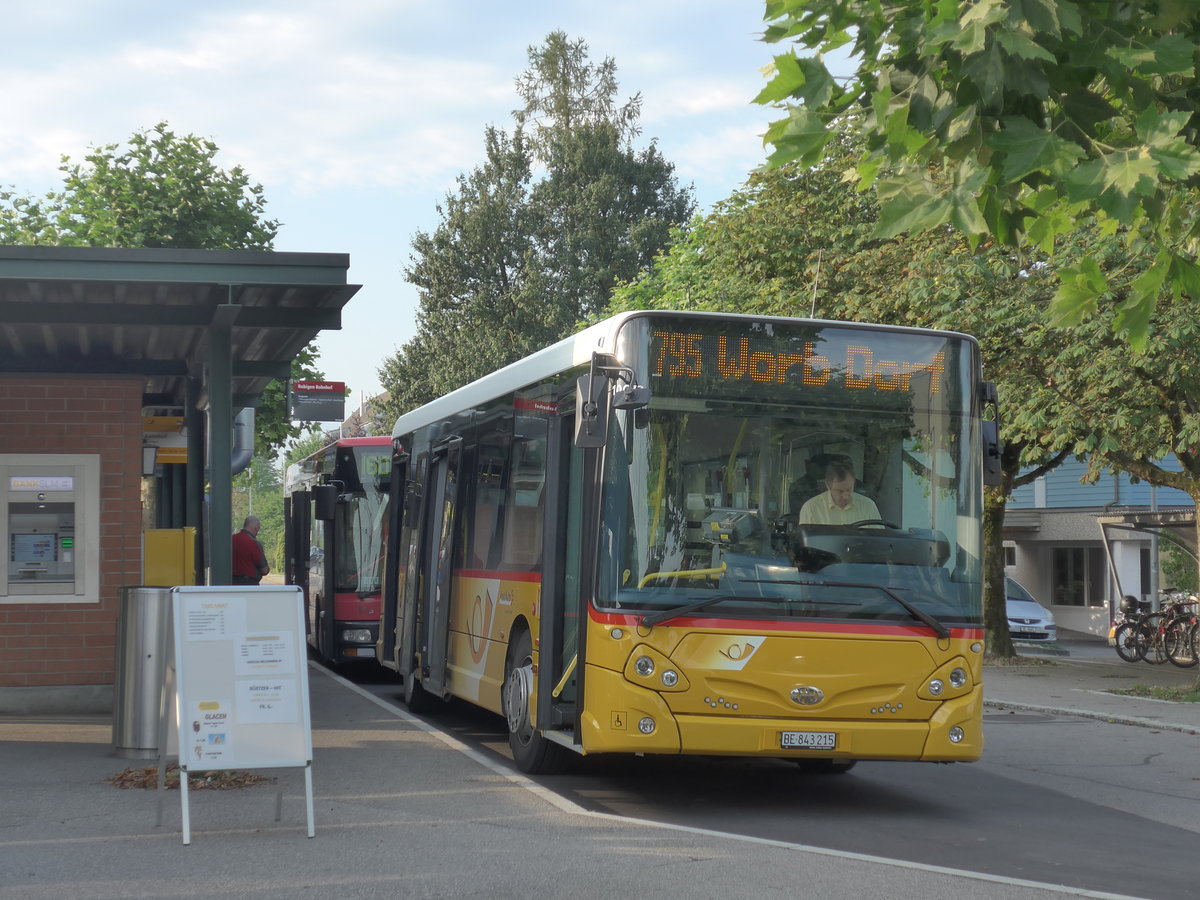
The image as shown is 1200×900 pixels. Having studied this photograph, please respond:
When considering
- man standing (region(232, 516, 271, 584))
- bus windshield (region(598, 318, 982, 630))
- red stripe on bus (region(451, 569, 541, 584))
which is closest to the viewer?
bus windshield (region(598, 318, 982, 630))

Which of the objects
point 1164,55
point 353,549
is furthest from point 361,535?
point 1164,55

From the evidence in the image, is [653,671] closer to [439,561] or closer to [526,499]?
[526,499]

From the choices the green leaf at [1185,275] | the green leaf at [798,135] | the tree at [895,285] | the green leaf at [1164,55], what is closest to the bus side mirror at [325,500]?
the tree at [895,285]

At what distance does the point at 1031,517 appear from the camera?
41938mm

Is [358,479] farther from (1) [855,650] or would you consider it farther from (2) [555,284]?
(2) [555,284]

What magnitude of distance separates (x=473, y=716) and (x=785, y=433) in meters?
6.69

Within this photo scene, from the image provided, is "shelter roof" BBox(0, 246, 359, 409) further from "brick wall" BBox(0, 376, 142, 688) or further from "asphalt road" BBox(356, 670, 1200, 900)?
"asphalt road" BBox(356, 670, 1200, 900)

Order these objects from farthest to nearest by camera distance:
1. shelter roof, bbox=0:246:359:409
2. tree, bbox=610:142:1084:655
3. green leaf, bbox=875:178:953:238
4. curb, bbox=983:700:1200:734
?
tree, bbox=610:142:1084:655 < curb, bbox=983:700:1200:734 < shelter roof, bbox=0:246:359:409 < green leaf, bbox=875:178:953:238

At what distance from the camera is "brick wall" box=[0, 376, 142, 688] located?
13578 millimetres

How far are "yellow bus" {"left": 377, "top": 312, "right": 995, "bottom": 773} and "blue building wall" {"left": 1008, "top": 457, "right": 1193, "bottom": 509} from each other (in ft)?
98.2

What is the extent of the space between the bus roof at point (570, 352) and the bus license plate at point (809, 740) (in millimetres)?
2441

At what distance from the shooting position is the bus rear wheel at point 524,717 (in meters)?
10.4

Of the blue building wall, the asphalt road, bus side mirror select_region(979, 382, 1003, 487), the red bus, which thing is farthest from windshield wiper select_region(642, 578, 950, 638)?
the blue building wall

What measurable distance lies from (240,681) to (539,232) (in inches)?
1902
